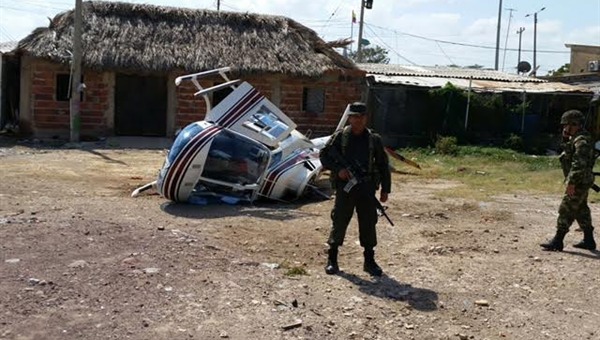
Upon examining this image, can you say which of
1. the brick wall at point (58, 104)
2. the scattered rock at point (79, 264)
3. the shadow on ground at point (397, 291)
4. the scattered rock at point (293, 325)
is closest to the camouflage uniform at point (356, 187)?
the shadow on ground at point (397, 291)

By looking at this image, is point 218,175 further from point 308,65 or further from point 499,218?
point 308,65

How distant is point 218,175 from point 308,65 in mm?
10526

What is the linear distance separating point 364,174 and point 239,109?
4279 mm

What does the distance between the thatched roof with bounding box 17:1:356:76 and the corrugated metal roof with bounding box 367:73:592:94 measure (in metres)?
1.40

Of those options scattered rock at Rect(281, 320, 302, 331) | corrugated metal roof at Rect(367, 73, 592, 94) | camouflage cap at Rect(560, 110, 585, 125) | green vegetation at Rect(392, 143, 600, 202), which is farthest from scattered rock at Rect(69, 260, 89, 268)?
corrugated metal roof at Rect(367, 73, 592, 94)

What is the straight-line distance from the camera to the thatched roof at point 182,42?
730 inches

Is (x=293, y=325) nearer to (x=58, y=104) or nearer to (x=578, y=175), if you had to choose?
(x=578, y=175)

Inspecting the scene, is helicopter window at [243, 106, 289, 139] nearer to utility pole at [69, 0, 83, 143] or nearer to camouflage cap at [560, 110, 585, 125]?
camouflage cap at [560, 110, 585, 125]

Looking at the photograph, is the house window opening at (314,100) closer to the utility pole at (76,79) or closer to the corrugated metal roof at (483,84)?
the corrugated metal roof at (483,84)

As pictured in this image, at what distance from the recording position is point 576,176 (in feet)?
23.1

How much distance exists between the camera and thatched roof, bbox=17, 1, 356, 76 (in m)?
18.5

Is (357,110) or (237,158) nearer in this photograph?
(357,110)

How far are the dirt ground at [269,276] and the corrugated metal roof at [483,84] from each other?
1086 centimetres

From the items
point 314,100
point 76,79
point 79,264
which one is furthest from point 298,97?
point 79,264
